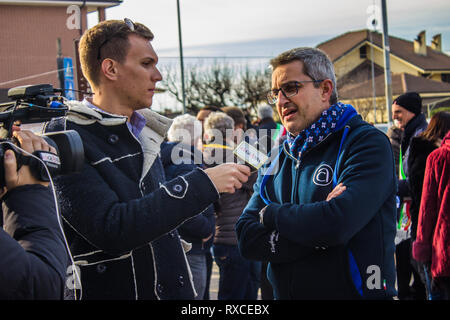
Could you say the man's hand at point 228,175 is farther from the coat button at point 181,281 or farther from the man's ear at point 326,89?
the man's ear at point 326,89

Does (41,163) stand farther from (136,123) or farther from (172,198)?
(136,123)

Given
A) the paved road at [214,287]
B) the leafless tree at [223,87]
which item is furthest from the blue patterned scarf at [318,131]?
the leafless tree at [223,87]

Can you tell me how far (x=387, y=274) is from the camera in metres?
2.33

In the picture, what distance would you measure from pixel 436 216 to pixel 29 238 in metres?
3.17

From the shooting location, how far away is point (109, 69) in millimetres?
2328

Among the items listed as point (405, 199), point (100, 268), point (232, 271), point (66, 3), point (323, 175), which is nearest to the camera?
point (100, 268)

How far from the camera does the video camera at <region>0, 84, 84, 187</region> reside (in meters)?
1.59

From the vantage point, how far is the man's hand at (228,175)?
2.10 m

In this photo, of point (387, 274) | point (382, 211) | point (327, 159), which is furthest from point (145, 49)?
point (387, 274)

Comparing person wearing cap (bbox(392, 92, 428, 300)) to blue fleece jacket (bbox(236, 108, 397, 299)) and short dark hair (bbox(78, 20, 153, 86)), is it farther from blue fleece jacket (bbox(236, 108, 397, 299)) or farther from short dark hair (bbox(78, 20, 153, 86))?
short dark hair (bbox(78, 20, 153, 86))

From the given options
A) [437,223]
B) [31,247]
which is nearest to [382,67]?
[437,223]

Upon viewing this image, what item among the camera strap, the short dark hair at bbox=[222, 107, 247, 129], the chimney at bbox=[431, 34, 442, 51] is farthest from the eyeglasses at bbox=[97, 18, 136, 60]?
the chimney at bbox=[431, 34, 442, 51]
